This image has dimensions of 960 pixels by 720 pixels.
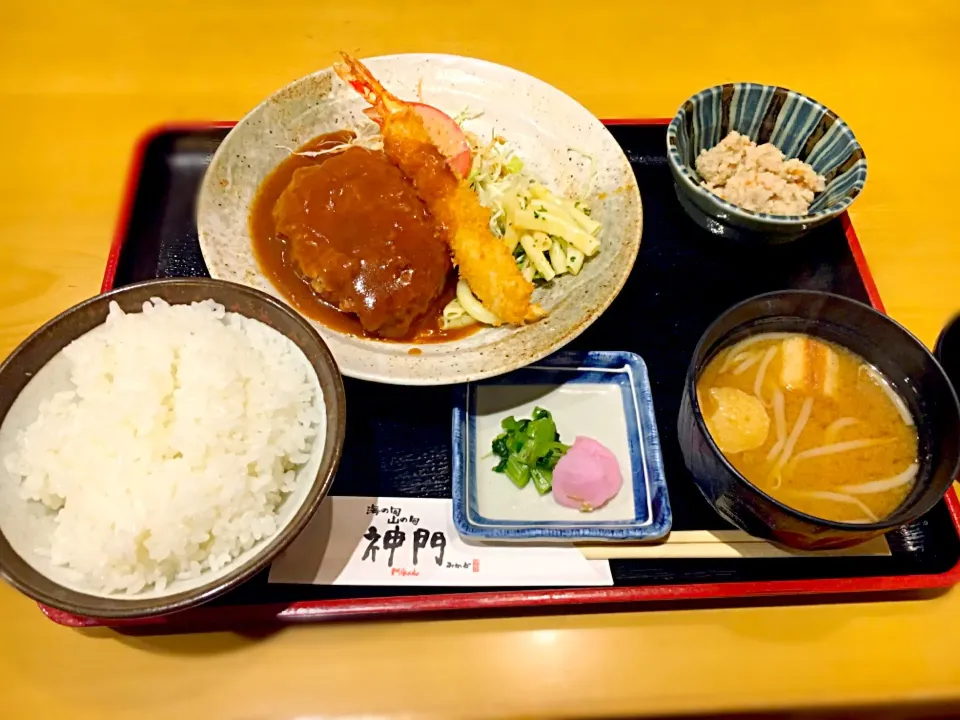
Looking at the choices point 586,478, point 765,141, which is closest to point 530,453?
point 586,478

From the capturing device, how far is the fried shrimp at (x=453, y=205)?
2279 millimetres

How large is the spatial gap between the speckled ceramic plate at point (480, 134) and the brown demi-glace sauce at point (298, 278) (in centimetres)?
4

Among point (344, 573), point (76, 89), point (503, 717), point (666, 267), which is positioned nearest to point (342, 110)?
point (76, 89)

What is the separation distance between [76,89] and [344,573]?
8.37ft

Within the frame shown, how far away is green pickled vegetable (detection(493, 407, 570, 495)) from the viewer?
6.45ft

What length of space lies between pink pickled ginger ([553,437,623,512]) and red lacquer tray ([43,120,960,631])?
0.64ft

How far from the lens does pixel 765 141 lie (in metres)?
2.70

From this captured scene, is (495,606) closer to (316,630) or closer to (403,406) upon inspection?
(316,630)

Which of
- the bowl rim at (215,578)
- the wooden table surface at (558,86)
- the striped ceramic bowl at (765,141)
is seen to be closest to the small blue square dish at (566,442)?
the wooden table surface at (558,86)

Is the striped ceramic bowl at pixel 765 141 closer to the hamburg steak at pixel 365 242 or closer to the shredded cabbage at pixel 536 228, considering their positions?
the shredded cabbage at pixel 536 228

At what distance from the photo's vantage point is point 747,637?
1.81 meters

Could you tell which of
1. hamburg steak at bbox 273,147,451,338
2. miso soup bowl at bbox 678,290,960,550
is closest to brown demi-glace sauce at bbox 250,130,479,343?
hamburg steak at bbox 273,147,451,338

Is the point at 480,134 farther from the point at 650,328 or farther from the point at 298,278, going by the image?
the point at 650,328

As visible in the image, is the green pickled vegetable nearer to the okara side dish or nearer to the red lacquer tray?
the red lacquer tray
